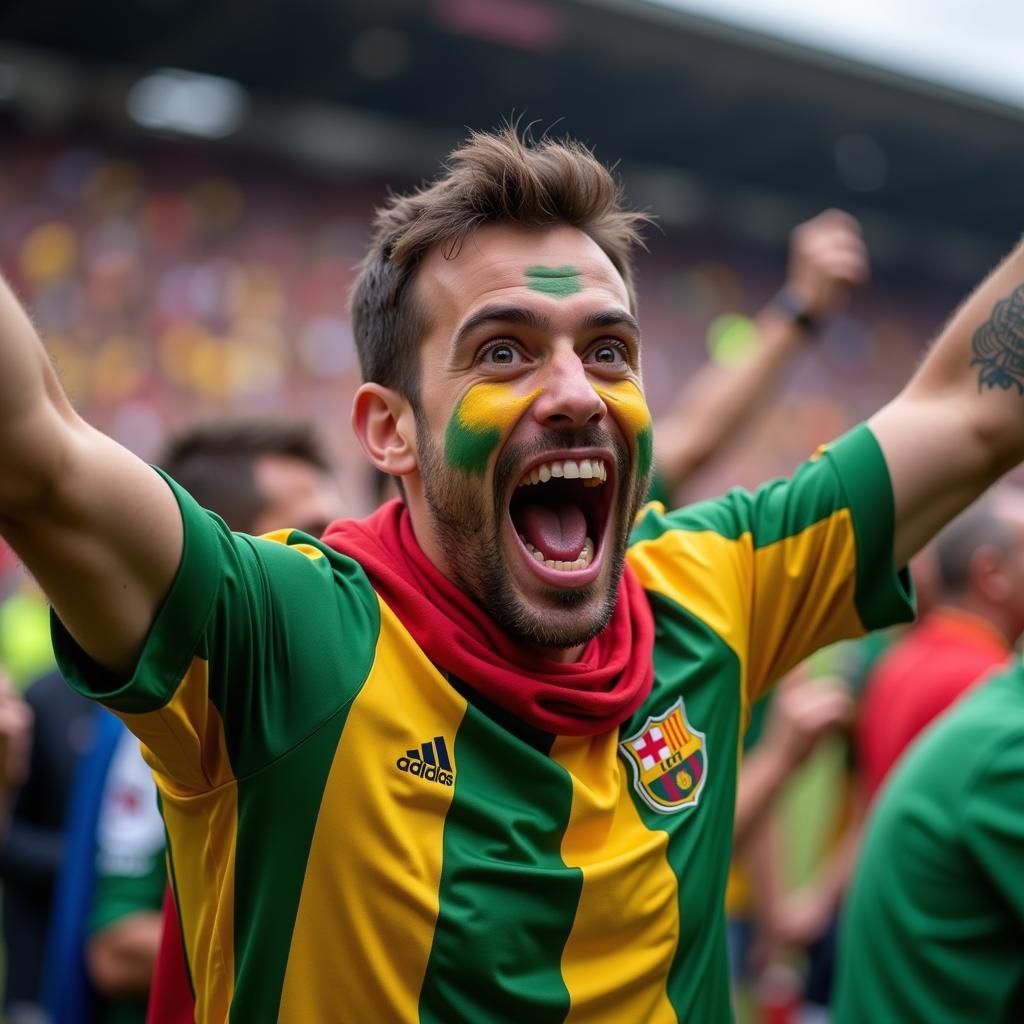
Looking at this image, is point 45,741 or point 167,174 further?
point 167,174

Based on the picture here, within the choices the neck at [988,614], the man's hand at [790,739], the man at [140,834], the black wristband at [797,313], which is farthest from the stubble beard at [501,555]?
the neck at [988,614]

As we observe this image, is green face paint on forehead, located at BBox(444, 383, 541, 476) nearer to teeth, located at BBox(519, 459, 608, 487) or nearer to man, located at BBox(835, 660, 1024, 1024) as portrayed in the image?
teeth, located at BBox(519, 459, 608, 487)

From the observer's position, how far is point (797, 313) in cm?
348

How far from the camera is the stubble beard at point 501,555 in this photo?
2031 millimetres

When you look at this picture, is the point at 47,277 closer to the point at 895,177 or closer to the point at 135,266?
the point at 135,266

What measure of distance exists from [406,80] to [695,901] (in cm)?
1257

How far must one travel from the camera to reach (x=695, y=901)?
201 centimetres

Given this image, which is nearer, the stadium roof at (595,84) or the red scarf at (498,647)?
the red scarf at (498,647)

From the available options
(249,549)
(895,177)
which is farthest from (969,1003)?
(895,177)

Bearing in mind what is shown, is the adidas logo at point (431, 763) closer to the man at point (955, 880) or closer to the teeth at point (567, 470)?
the teeth at point (567, 470)

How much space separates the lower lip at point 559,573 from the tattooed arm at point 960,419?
0.58 meters

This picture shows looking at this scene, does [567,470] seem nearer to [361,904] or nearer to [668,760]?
[668,760]

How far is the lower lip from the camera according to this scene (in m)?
2.05

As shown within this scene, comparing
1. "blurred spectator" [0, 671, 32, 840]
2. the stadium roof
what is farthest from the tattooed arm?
the stadium roof
